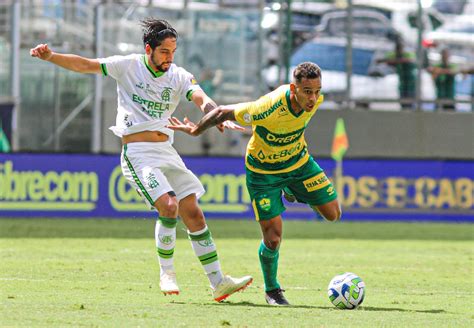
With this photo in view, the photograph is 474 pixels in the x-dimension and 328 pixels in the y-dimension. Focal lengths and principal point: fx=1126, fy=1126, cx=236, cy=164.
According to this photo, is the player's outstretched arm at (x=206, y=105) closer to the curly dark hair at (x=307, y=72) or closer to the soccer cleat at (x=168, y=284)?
the curly dark hair at (x=307, y=72)

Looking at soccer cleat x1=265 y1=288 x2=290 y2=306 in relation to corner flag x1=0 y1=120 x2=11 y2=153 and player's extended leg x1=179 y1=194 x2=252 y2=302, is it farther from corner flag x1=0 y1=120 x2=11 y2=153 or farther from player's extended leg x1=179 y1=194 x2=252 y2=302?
corner flag x1=0 y1=120 x2=11 y2=153

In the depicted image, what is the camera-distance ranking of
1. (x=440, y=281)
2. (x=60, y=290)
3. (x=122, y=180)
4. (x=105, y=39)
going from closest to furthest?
(x=60, y=290), (x=440, y=281), (x=122, y=180), (x=105, y=39)

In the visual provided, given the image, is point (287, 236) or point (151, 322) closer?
point (151, 322)

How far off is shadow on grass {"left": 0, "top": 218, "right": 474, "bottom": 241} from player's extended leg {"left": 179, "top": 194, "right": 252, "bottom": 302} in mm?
7711

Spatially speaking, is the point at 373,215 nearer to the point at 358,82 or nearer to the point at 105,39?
the point at 358,82

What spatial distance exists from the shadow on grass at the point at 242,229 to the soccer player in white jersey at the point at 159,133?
7.73 metres

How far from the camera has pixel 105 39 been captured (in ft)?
82.0

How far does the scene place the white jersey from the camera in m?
10.3

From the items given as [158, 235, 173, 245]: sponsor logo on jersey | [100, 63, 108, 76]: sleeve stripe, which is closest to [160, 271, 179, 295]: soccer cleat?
[158, 235, 173, 245]: sponsor logo on jersey

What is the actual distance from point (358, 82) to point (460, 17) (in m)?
3.08

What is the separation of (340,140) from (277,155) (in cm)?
1485

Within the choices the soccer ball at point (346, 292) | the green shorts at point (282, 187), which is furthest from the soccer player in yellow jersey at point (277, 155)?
the soccer ball at point (346, 292)

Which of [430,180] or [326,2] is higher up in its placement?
[326,2]

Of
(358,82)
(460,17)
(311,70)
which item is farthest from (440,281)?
(460,17)
